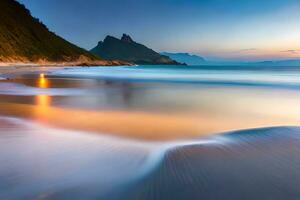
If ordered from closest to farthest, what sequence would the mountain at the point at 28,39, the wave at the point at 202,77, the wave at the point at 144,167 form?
the wave at the point at 144,167
the wave at the point at 202,77
the mountain at the point at 28,39

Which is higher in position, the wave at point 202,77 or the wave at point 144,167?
the wave at point 144,167

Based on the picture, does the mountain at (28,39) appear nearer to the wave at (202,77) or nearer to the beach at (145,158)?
the wave at (202,77)

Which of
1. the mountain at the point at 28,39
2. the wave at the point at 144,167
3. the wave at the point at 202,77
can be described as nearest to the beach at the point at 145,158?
the wave at the point at 144,167

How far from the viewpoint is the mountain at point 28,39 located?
110 metres

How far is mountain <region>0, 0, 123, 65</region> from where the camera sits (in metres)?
110

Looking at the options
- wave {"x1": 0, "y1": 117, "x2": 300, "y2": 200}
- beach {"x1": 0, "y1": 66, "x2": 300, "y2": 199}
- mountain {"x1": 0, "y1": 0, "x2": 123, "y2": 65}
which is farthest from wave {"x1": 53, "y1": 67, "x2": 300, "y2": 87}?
mountain {"x1": 0, "y1": 0, "x2": 123, "y2": 65}

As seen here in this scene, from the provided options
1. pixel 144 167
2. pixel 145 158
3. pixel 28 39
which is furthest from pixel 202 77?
pixel 28 39

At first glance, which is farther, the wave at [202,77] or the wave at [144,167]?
the wave at [202,77]

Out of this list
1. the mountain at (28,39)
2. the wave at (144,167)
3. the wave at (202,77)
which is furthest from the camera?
the mountain at (28,39)

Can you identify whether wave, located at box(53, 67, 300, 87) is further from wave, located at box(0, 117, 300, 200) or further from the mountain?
the mountain

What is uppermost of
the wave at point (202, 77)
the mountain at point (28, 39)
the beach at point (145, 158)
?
the mountain at point (28, 39)

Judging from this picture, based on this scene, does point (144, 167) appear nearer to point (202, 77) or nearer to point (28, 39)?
point (202, 77)

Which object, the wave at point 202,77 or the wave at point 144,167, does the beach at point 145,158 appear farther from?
the wave at point 202,77

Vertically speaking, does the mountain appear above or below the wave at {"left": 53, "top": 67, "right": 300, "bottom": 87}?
above
